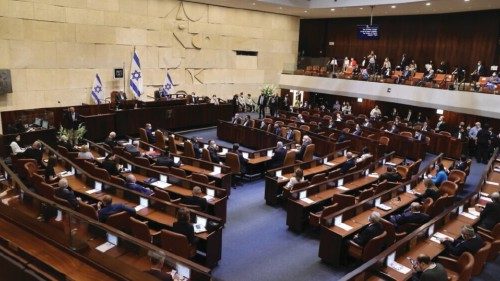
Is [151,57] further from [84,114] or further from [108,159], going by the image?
[108,159]

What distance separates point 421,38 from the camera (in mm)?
20891

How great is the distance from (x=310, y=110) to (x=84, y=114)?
10369 mm

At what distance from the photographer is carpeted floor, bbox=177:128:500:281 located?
6551mm

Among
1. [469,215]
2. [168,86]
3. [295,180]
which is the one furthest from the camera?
[168,86]

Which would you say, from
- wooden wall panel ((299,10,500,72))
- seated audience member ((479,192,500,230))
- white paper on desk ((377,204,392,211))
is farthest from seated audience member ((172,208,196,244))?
wooden wall panel ((299,10,500,72))

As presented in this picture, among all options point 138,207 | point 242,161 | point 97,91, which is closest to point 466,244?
point 138,207

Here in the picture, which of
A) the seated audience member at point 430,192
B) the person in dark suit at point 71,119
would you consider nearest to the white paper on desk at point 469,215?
the seated audience member at point 430,192

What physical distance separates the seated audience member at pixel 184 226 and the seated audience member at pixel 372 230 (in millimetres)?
2744

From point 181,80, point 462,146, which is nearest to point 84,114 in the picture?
point 181,80

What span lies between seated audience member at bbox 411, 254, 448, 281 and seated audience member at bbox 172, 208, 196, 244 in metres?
3.16

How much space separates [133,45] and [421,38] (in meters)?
14.9

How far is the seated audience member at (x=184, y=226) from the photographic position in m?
5.82

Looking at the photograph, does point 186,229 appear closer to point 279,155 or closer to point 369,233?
point 369,233

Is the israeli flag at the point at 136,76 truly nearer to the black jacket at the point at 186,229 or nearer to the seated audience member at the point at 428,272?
the black jacket at the point at 186,229
